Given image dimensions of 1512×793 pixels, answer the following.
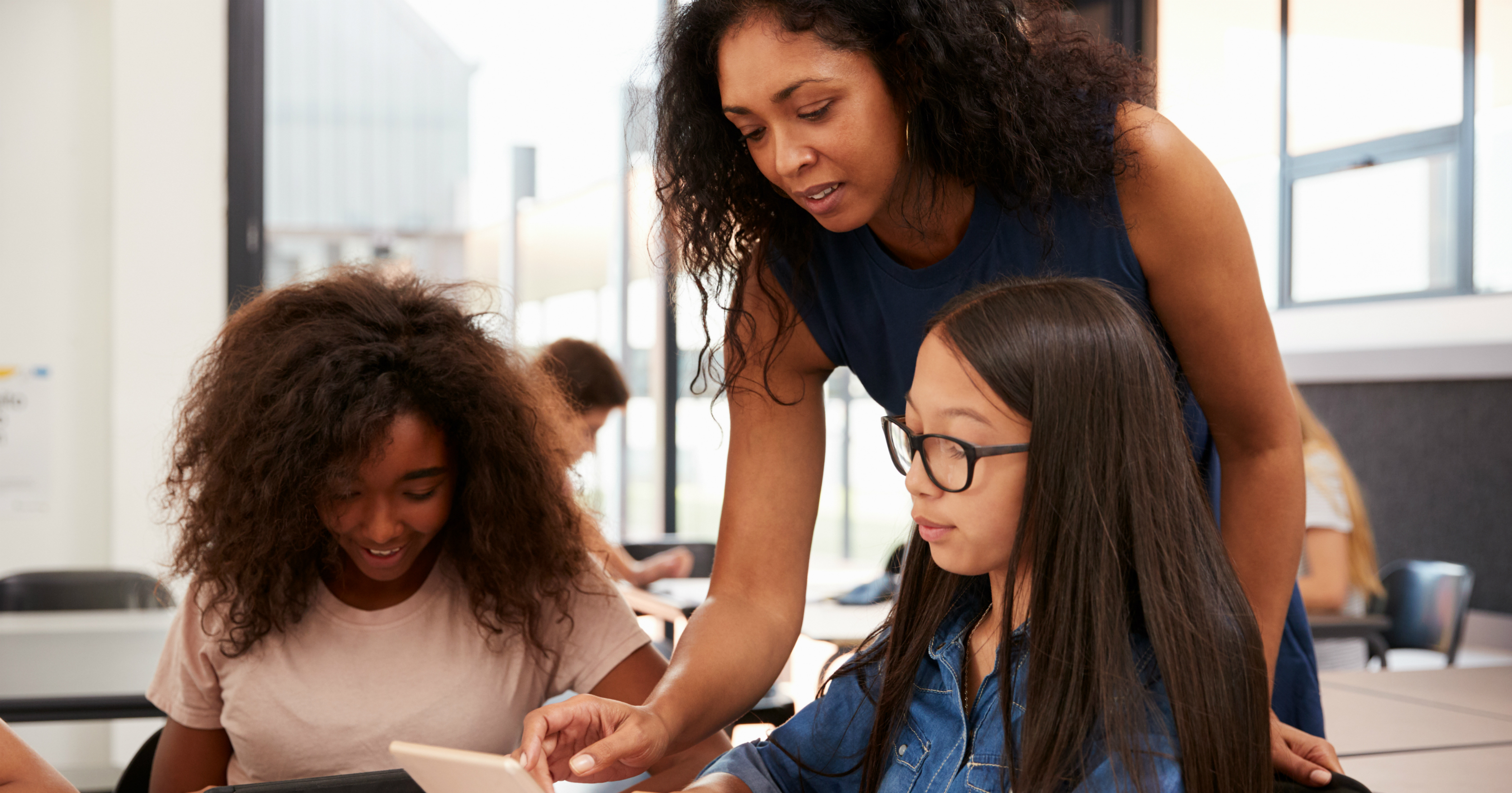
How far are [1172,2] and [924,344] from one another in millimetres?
4418

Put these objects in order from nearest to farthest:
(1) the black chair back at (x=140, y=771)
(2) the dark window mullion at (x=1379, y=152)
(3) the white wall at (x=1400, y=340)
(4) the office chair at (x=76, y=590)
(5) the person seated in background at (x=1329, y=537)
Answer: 1. (1) the black chair back at (x=140, y=771)
2. (4) the office chair at (x=76, y=590)
3. (5) the person seated in background at (x=1329, y=537)
4. (3) the white wall at (x=1400, y=340)
5. (2) the dark window mullion at (x=1379, y=152)

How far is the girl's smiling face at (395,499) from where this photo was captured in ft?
4.53

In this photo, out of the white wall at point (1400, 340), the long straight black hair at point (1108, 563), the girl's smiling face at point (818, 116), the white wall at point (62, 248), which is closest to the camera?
the long straight black hair at point (1108, 563)

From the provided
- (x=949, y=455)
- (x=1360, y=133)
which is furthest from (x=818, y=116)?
(x=1360, y=133)

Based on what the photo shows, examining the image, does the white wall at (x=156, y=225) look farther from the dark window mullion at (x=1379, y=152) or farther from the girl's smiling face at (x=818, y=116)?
the dark window mullion at (x=1379, y=152)

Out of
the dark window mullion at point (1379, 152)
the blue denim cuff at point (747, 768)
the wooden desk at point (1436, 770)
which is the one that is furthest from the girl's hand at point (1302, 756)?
the dark window mullion at point (1379, 152)

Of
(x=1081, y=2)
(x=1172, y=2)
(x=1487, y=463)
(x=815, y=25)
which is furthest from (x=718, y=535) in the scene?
(x=1487, y=463)

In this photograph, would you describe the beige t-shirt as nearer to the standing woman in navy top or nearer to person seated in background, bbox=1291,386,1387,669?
the standing woman in navy top

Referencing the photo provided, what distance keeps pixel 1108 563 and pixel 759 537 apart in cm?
46

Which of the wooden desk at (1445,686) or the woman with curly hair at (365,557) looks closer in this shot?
the woman with curly hair at (365,557)

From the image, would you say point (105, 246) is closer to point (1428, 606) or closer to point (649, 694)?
point (649, 694)

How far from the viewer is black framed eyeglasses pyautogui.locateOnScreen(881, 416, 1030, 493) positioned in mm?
966

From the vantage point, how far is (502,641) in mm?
1506

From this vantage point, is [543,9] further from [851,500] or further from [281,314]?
[281,314]
